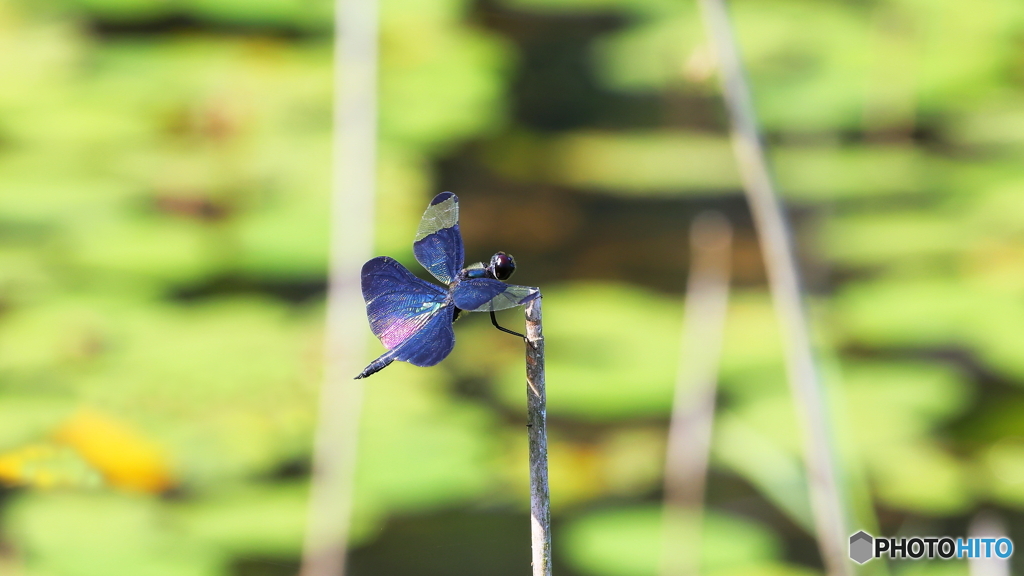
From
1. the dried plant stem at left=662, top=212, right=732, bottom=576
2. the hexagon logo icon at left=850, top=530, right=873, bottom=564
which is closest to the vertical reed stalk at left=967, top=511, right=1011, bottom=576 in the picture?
the hexagon logo icon at left=850, top=530, right=873, bottom=564

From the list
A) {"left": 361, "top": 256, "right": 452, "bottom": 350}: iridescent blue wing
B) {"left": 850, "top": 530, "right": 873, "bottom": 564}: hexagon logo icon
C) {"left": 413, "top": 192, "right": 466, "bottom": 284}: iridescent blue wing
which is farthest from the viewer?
{"left": 850, "top": 530, "right": 873, "bottom": 564}: hexagon logo icon

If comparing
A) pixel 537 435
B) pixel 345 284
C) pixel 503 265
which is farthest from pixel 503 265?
pixel 345 284

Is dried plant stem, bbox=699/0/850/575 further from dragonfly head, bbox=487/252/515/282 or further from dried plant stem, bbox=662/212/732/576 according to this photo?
dragonfly head, bbox=487/252/515/282

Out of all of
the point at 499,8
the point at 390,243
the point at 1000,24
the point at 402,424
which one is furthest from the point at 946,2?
the point at 402,424

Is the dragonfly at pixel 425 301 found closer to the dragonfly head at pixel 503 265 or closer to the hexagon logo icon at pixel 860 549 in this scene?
the dragonfly head at pixel 503 265

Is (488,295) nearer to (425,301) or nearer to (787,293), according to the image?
(425,301)
